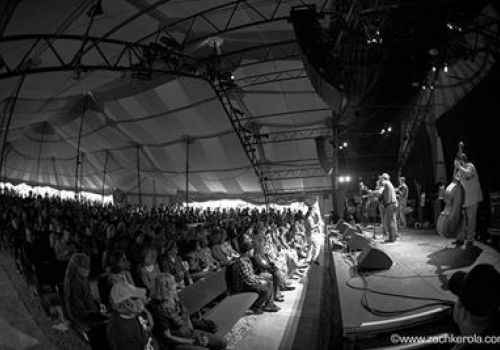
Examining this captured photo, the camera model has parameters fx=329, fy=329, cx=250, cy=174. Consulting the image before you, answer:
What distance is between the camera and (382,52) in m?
8.38

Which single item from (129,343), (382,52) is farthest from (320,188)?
(129,343)

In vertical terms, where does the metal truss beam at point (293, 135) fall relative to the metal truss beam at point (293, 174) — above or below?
above

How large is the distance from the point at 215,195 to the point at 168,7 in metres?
17.4

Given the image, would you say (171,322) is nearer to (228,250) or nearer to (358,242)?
(358,242)

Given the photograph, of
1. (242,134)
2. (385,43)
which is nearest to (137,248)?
(385,43)

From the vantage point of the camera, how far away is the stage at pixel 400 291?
8.64 feet

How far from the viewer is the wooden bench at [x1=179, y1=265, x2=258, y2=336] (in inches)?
179

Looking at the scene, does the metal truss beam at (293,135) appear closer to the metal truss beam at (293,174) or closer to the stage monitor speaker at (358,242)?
the metal truss beam at (293,174)

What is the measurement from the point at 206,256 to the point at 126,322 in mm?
4892

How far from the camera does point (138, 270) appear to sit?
5.07 metres

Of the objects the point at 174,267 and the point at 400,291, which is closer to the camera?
the point at 400,291

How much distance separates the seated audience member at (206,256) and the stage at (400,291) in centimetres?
316

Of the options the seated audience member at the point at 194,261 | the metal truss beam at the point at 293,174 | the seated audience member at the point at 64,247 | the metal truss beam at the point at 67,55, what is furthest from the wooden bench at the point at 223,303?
the metal truss beam at the point at 293,174

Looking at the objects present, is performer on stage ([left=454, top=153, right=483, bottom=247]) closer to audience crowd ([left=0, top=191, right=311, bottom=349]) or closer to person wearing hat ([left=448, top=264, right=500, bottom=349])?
audience crowd ([left=0, top=191, right=311, bottom=349])
